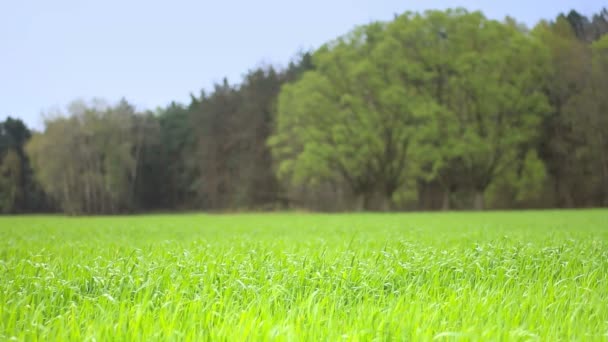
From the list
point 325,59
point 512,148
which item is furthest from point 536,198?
point 325,59

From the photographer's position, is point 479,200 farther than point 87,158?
No

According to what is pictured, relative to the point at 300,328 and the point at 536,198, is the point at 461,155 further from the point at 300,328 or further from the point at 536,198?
the point at 300,328

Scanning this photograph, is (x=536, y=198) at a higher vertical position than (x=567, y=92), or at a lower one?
lower

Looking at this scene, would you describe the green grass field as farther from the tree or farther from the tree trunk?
the tree

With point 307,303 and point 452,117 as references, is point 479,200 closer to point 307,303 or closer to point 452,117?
point 452,117

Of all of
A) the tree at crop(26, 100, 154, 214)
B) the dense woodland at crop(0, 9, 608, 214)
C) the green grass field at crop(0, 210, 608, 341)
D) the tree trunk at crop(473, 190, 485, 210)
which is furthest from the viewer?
the tree at crop(26, 100, 154, 214)

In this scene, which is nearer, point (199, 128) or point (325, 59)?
point (325, 59)

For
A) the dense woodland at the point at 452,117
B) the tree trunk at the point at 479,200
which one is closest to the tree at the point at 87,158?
the dense woodland at the point at 452,117

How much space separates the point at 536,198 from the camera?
45.2m

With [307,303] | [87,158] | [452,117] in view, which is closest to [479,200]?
[452,117]

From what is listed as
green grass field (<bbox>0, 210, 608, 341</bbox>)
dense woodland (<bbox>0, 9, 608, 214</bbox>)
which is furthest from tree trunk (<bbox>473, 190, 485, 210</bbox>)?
green grass field (<bbox>0, 210, 608, 341</bbox>)

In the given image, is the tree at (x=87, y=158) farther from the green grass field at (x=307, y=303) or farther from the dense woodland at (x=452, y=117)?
the green grass field at (x=307, y=303)

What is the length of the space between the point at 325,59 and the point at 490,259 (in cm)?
4120

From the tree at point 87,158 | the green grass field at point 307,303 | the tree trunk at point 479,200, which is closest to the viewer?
the green grass field at point 307,303
